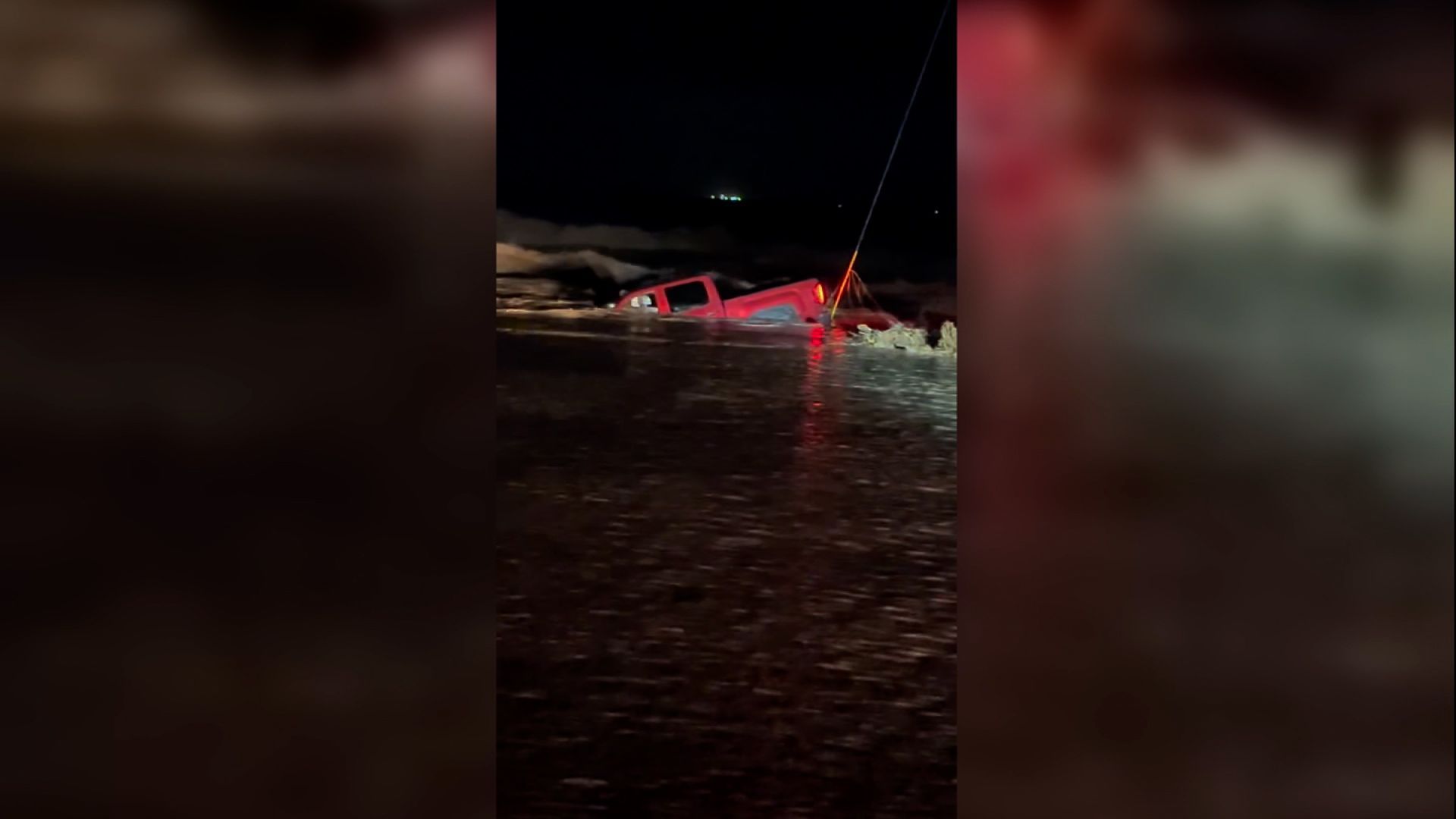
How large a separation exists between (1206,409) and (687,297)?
0.90 meters

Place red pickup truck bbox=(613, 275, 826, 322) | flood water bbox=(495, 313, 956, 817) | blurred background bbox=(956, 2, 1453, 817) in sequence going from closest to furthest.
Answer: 1. blurred background bbox=(956, 2, 1453, 817)
2. flood water bbox=(495, 313, 956, 817)
3. red pickup truck bbox=(613, 275, 826, 322)

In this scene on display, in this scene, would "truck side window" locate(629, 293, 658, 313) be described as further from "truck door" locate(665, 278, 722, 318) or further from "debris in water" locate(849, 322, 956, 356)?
"debris in water" locate(849, 322, 956, 356)

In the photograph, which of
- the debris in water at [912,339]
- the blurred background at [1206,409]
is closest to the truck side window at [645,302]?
the debris in water at [912,339]

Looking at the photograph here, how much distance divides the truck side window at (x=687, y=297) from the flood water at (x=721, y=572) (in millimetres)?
42

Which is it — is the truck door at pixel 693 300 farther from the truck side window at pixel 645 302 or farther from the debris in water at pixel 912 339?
the debris in water at pixel 912 339

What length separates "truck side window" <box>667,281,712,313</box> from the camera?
6.43 feet

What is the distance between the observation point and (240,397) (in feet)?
4.83

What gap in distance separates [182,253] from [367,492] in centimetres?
40

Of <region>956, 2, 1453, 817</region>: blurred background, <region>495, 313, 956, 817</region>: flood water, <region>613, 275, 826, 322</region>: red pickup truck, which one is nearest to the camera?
<region>956, 2, 1453, 817</region>: blurred background

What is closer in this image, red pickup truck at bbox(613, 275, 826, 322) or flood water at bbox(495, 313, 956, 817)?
flood water at bbox(495, 313, 956, 817)

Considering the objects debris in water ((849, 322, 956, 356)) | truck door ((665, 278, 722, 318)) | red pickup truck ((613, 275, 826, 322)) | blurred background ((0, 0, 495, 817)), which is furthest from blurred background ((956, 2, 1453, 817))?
blurred background ((0, 0, 495, 817))

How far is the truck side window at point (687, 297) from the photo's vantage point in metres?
1.96

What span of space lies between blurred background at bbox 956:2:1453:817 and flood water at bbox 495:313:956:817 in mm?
193

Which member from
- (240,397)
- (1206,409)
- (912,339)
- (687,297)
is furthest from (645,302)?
(1206,409)
